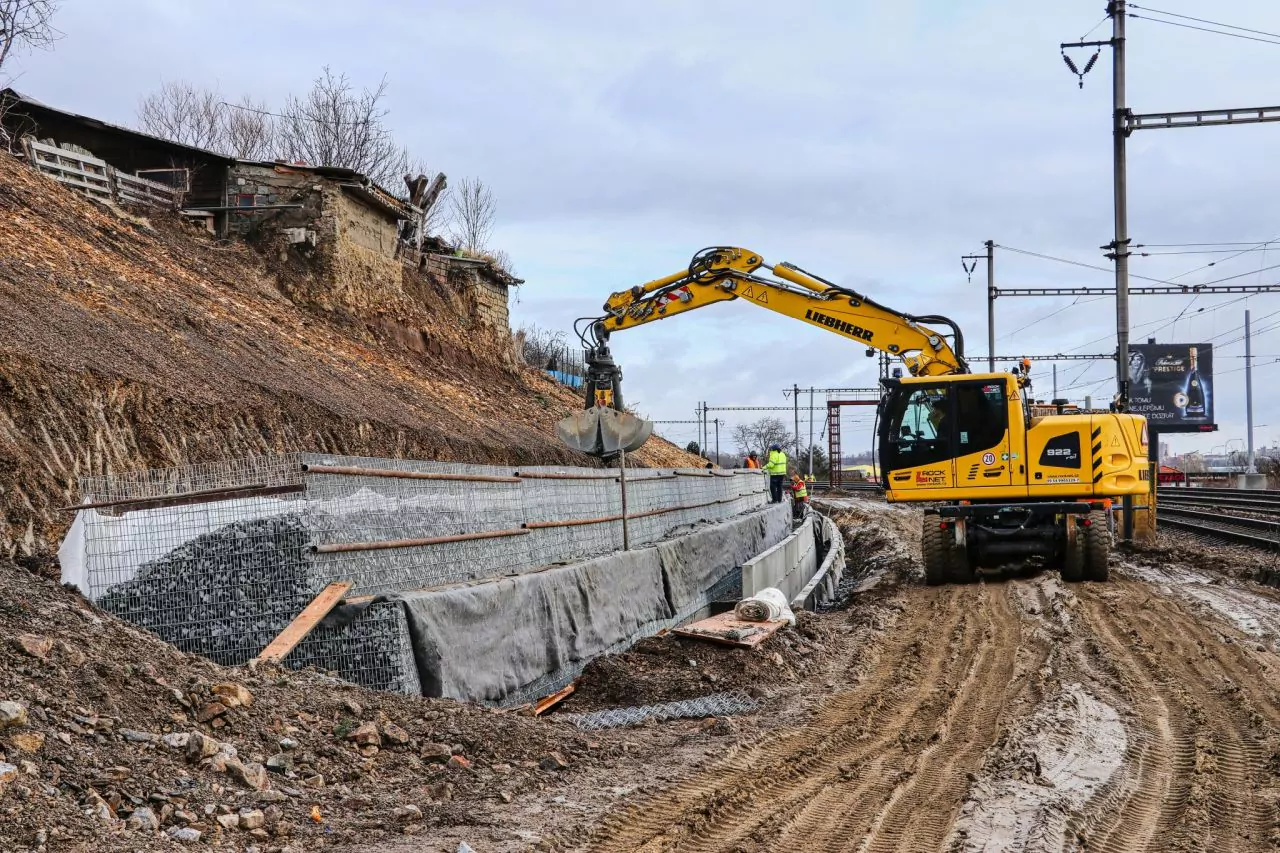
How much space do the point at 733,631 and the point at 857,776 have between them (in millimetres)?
3896

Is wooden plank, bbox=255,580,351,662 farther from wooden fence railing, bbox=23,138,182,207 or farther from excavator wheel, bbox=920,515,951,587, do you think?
wooden fence railing, bbox=23,138,182,207

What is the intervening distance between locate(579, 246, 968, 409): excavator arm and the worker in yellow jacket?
37.8 feet

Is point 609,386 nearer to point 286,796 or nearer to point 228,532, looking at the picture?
point 228,532

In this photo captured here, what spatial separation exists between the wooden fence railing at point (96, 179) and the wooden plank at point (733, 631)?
13457 millimetres

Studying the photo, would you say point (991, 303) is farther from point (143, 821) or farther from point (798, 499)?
point (143, 821)

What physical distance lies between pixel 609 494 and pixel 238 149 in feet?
107

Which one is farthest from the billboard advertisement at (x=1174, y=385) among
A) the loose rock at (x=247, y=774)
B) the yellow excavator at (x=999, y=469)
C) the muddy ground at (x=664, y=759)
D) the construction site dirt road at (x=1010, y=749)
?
the loose rock at (x=247, y=774)

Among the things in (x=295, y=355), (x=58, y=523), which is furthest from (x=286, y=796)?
(x=295, y=355)

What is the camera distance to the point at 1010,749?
6816 mm

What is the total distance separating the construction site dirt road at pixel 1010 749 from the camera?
537 cm

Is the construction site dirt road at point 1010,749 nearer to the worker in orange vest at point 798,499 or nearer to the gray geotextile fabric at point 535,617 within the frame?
the gray geotextile fabric at point 535,617

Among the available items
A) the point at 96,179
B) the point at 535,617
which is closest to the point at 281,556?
the point at 535,617

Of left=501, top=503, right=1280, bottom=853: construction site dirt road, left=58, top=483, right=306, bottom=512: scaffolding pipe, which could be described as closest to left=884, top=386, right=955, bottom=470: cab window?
left=501, top=503, right=1280, bottom=853: construction site dirt road

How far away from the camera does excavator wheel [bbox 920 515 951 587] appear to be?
52.3ft
